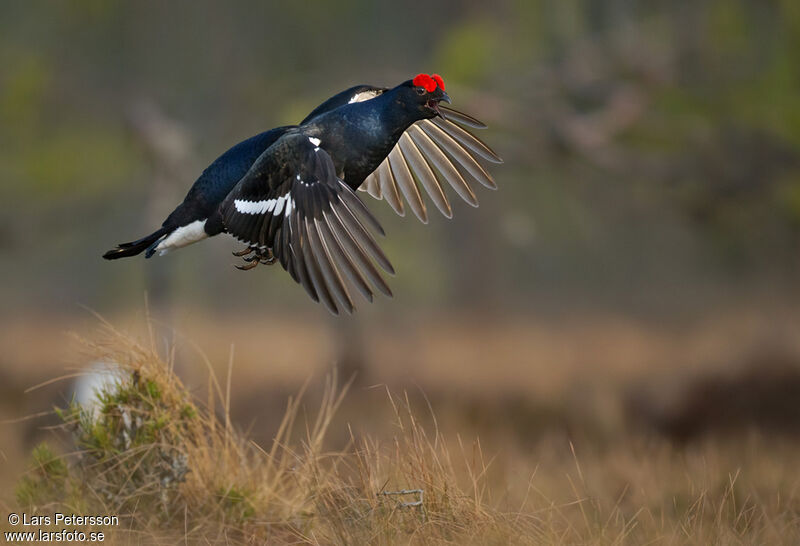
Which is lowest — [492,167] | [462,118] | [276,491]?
[276,491]

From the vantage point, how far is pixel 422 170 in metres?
4.23

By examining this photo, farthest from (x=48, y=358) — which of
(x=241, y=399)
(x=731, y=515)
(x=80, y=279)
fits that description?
(x=80, y=279)

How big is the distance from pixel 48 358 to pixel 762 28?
7.43 m

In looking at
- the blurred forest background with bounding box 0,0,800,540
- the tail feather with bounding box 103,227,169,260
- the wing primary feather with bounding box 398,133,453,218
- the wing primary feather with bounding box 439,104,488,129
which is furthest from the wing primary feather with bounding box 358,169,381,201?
the blurred forest background with bounding box 0,0,800,540

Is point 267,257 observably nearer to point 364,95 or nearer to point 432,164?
point 364,95

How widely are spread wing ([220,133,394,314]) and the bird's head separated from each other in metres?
0.40

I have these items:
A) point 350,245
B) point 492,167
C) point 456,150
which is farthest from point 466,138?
point 492,167

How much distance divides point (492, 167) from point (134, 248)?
655cm

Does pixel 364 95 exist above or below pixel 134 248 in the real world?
above

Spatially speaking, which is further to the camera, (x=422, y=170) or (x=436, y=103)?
(x=422, y=170)

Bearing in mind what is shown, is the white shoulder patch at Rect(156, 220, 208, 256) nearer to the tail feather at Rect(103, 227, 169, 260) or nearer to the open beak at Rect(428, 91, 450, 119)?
the tail feather at Rect(103, 227, 169, 260)

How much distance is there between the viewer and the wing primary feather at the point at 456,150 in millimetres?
4066

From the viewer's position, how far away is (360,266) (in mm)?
3160

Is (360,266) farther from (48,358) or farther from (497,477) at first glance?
(48,358)
